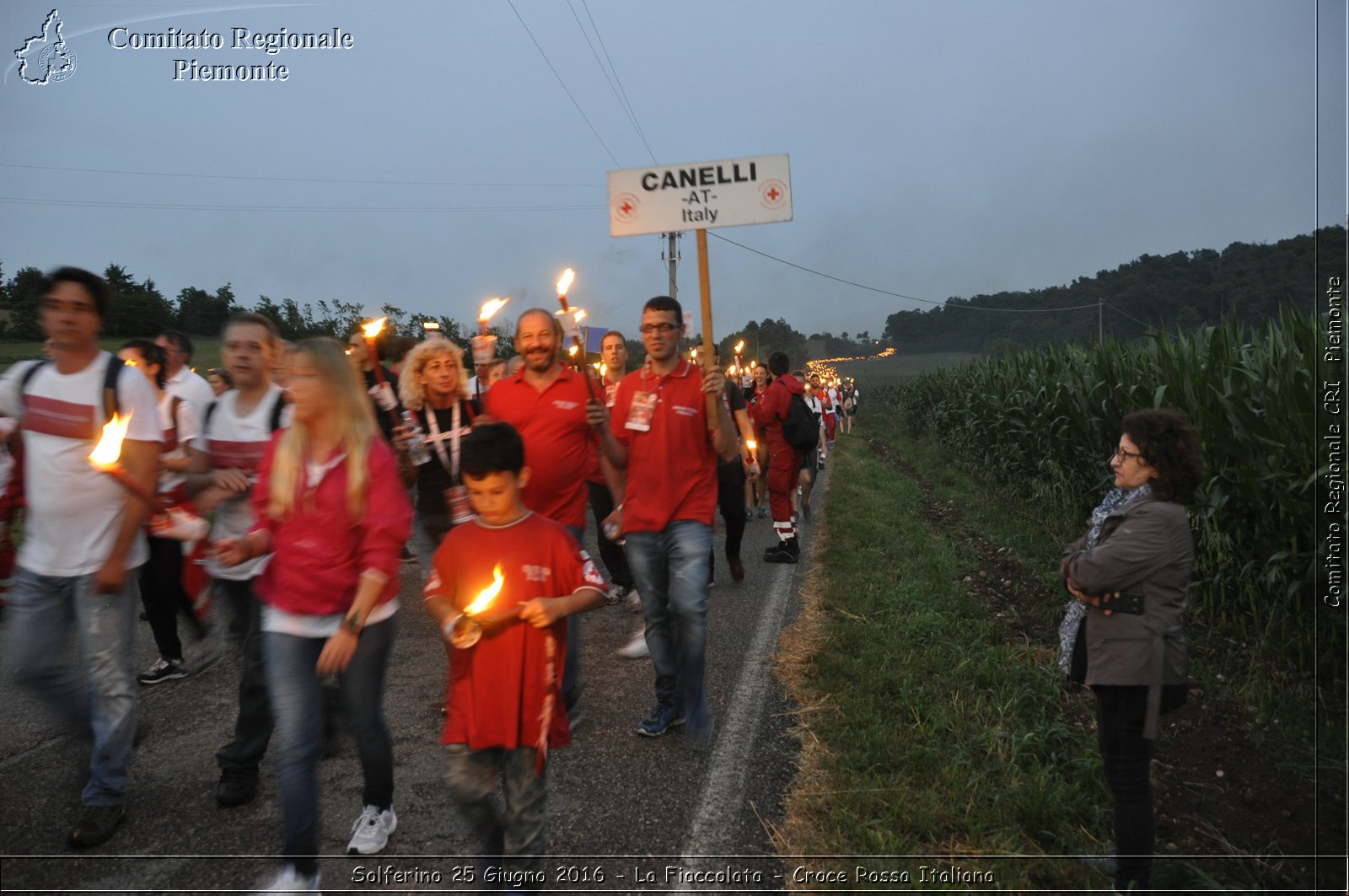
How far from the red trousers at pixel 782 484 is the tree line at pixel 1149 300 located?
370cm

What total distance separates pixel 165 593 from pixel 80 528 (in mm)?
1775

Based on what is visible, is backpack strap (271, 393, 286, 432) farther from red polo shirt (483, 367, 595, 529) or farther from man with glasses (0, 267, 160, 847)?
red polo shirt (483, 367, 595, 529)

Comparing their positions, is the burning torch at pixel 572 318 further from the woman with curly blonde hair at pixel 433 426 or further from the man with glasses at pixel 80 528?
the man with glasses at pixel 80 528

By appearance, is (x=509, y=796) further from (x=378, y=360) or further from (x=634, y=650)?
(x=634, y=650)

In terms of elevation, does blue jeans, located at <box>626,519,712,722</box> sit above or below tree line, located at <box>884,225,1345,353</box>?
below

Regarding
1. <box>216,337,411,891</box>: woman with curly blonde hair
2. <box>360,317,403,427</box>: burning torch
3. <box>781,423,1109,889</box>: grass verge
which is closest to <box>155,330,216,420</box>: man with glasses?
<box>360,317,403,427</box>: burning torch

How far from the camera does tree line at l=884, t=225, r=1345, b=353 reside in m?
5.61

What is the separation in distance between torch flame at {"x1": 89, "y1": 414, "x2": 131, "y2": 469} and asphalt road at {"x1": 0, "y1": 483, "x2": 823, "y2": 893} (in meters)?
1.48

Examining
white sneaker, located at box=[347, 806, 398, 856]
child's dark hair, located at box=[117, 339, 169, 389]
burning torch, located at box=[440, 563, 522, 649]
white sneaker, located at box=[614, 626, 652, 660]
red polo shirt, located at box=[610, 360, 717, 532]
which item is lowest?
white sneaker, located at box=[614, 626, 652, 660]

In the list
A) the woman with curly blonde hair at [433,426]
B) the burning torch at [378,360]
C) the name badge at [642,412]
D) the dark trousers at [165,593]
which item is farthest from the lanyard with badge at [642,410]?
the dark trousers at [165,593]

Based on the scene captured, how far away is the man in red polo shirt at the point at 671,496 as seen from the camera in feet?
13.6

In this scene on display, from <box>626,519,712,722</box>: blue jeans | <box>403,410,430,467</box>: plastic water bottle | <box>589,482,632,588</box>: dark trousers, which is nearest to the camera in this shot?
<box>626,519,712,722</box>: blue jeans

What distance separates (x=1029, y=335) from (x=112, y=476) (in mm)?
62411

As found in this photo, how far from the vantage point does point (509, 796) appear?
103 inches
